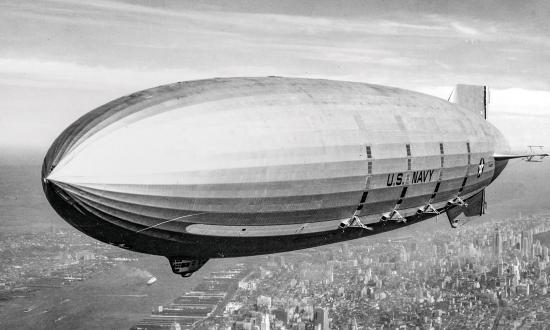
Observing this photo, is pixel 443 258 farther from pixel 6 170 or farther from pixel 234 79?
pixel 6 170

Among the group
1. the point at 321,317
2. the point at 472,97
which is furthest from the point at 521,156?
the point at 321,317

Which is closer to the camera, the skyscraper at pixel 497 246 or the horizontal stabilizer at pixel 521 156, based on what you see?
the horizontal stabilizer at pixel 521 156

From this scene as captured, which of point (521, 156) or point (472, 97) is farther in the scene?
point (472, 97)

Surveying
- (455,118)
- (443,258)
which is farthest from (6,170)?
(455,118)

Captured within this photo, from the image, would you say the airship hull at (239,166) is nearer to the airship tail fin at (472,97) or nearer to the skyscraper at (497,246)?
the airship tail fin at (472,97)

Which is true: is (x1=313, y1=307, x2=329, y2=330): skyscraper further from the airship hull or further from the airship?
the airship hull

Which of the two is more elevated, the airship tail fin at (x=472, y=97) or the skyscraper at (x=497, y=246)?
the airship tail fin at (x=472, y=97)

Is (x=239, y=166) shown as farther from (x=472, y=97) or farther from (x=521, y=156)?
(x=472, y=97)

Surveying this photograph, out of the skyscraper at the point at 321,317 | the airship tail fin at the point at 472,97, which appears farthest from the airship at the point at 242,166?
the skyscraper at the point at 321,317
